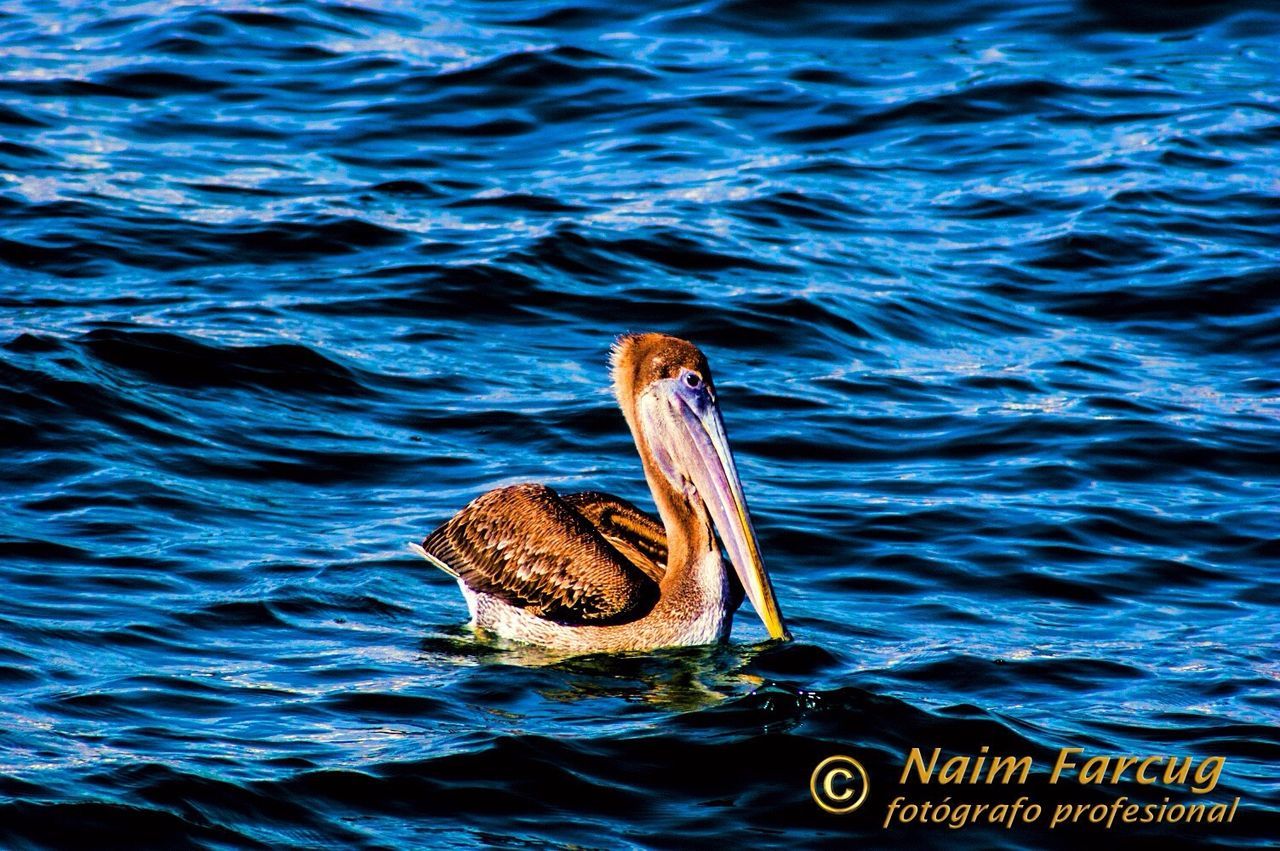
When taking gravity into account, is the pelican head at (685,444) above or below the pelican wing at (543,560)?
above

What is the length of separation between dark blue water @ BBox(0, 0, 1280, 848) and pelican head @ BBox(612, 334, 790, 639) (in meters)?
0.48

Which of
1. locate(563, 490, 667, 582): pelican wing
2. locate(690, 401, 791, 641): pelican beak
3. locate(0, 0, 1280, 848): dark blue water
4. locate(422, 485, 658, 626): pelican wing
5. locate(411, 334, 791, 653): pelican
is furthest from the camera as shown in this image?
locate(563, 490, 667, 582): pelican wing

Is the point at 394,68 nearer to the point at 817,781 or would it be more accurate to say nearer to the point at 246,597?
the point at 246,597

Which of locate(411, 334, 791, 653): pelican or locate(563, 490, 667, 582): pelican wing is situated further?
locate(563, 490, 667, 582): pelican wing

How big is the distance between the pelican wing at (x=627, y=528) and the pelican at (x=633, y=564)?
0.19 metres

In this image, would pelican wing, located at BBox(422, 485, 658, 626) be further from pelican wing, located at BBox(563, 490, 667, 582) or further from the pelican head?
the pelican head

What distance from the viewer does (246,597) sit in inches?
270

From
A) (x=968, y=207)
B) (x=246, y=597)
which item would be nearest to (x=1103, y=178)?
(x=968, y=207)

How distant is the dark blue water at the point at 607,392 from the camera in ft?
18.1

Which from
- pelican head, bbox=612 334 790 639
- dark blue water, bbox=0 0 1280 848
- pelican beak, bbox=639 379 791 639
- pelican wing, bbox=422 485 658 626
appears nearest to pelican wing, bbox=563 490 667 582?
pelican wing, bbox=422 485 658 626

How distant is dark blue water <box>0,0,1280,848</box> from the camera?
5.53 m

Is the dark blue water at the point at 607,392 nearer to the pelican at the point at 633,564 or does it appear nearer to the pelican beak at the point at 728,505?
the pelican at the point at 633,564

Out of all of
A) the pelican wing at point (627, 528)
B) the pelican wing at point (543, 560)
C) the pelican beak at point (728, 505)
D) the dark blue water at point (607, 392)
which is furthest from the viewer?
the pelican wing at point (627, 528)

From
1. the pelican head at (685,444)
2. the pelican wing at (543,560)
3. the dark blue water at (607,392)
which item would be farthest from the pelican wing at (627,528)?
the dark blue water at (607,392)
